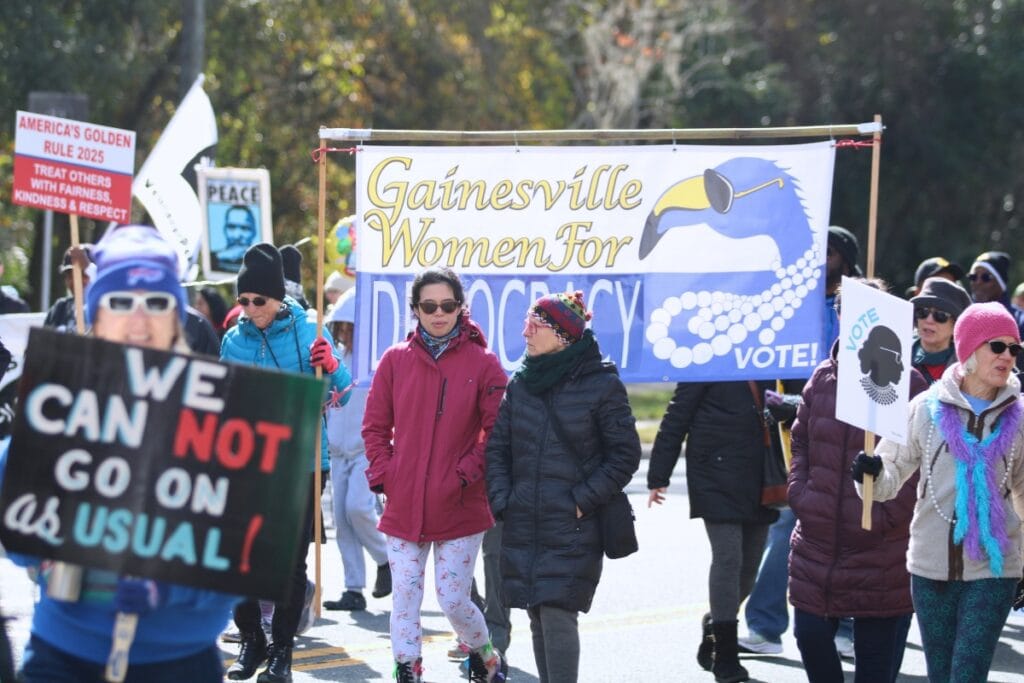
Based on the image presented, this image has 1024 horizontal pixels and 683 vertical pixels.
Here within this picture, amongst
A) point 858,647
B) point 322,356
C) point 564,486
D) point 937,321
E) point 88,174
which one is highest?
point 88,174

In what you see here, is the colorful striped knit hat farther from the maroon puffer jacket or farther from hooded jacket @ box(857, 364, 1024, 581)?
hooded jacket @ box(857, 364, 1024, 581)

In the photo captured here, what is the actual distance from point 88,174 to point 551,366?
2.62 metres

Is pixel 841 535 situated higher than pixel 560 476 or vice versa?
pixel 560 476

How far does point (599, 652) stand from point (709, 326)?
170 cm

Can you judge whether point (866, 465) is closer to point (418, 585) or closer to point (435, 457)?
point (435, 457)

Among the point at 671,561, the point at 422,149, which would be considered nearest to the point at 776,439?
the point at 422,149

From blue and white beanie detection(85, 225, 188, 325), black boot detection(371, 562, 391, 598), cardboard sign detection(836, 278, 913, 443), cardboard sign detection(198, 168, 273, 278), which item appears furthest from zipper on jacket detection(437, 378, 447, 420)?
cardboard sign detection(198, 168, 273, 278)

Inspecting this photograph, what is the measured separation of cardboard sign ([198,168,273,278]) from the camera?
13.2 m

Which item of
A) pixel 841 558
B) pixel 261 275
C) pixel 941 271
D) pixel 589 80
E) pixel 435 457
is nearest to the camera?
pixel 841 558

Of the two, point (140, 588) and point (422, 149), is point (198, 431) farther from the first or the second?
point (422, 149)

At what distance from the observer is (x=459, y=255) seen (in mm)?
8086

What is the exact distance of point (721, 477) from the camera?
7.84 metres

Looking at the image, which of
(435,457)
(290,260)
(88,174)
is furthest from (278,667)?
(290,260)

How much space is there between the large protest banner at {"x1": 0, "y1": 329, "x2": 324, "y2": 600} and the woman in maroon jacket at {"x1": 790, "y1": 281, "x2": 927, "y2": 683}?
305 centimetres
